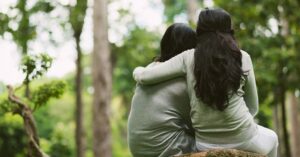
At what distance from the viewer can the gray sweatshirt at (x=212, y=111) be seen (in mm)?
3908

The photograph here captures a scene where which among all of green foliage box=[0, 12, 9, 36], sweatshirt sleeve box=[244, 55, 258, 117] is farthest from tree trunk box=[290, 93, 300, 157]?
sweatshirt sleeve box=[244, 55, 258, 117]

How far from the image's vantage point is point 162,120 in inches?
161

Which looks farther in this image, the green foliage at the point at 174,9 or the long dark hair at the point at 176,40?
the green foliage at the point at 174,9

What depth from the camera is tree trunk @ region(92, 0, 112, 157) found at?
12750 millimetres

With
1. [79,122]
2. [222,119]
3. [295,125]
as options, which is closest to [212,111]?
[222,119]

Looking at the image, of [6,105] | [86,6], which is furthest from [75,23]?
[6,105]

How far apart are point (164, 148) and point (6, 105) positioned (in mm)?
3111

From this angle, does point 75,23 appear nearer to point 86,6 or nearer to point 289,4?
point 86,6

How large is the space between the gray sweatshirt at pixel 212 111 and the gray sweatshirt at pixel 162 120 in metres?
0.10

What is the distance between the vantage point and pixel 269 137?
4035mm

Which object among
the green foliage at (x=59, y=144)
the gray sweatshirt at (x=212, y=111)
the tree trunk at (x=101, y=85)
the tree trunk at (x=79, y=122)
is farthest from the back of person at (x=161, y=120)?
the green foliage at (x=59, y=144)

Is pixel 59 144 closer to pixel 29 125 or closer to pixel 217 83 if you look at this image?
pixel 29 125

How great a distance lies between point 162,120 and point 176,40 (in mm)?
603

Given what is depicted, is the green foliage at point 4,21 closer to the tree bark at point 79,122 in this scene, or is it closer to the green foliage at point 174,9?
the tree bark at point 79,122
